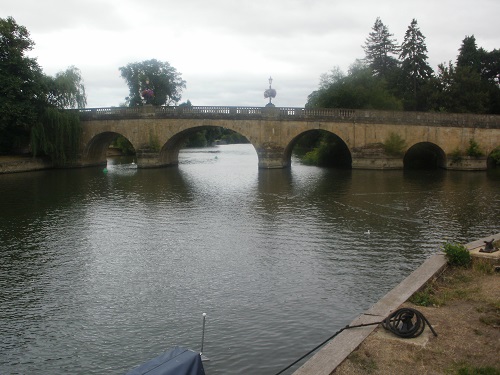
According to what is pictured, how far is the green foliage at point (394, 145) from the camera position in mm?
44312

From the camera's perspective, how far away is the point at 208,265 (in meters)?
15.5

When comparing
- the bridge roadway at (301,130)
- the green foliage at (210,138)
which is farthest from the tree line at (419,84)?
the green foliage at (210,138)

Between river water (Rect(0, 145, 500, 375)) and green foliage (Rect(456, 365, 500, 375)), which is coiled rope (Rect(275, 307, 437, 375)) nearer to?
green foliage (Rect(456, 365, 500, 375))

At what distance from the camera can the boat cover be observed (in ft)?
21.4

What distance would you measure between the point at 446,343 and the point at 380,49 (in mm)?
79958

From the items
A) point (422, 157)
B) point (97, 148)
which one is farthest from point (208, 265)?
point (97, 148)

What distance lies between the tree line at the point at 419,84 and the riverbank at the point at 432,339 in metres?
42.6

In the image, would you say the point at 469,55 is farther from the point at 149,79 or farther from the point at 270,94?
the point at 149,79

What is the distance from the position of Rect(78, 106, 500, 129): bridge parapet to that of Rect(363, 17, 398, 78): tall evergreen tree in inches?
1531

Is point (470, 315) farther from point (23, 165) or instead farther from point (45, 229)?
point (23, 165)

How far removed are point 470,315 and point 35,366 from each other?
8.37 meters

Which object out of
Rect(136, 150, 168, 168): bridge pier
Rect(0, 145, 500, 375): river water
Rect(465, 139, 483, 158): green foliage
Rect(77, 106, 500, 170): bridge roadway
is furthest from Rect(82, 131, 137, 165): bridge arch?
Rect(465, 139, 483, 158): green foliage

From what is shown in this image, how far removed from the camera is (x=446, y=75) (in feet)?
189

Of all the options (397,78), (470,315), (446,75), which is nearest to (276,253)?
(470,315)
